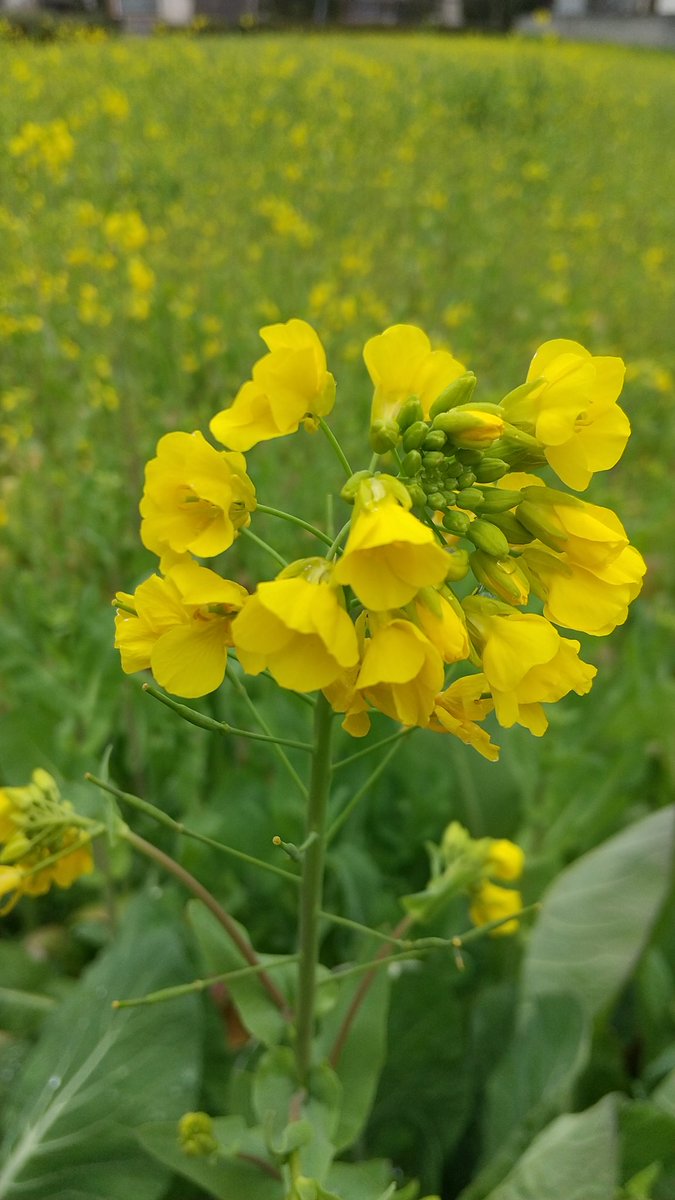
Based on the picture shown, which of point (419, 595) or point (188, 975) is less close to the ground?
point (419, 595)

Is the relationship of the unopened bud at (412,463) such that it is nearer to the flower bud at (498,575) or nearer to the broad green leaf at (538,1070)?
the flower bud at (498,575)

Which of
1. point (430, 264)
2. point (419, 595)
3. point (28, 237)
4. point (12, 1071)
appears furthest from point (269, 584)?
point (430, 264)

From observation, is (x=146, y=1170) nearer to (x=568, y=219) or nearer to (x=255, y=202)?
(x=255, y=202)

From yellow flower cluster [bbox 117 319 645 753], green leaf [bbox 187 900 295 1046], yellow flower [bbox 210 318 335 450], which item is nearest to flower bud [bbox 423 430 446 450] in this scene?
yellow flower cluster [bbox 117 319 645 753]

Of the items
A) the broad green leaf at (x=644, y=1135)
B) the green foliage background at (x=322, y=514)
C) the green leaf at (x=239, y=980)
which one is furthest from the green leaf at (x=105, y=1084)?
the broad green leaf at (x=644, y=1135)

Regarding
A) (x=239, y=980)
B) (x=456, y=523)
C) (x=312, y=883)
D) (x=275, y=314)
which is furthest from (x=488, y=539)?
(x=275, y=314)

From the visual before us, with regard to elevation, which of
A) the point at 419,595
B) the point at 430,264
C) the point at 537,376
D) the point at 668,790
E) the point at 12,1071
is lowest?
the point at 12,1071

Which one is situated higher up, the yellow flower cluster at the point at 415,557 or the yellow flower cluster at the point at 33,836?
the yellow flower cluster at the point at 415,557

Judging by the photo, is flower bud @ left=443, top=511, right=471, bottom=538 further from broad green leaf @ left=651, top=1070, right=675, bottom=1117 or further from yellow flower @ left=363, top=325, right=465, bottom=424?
broad green leaf @ left=651, top=1070, right=675, bottom=1117
